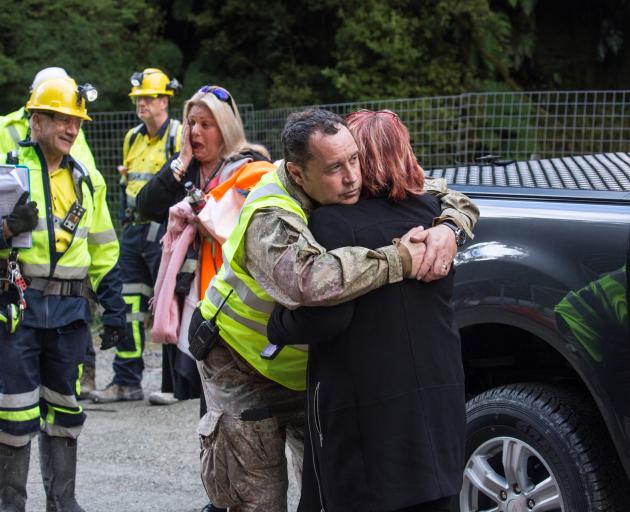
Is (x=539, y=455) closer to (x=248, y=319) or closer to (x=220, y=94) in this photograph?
(x=248, y=319)

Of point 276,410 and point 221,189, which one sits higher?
point 221,189

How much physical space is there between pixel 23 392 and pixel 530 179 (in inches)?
94.4

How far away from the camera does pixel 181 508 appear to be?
5.22m

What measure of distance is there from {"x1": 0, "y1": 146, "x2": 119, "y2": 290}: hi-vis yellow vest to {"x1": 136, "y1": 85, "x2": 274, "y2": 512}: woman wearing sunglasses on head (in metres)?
0.27

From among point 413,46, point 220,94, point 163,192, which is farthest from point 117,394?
point 413,46

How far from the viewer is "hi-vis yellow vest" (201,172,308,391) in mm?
3326

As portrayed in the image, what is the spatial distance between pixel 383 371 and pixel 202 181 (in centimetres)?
223

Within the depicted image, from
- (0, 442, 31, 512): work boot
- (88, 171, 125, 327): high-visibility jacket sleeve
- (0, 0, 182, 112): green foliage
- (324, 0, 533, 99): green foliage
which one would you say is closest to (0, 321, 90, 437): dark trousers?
(0, 442, 31, 512): work boot

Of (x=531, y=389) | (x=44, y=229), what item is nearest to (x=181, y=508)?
(x=44, y=229)

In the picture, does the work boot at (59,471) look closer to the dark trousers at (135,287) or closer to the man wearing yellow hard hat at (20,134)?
the man wearing yellow hard hat at (20,134)

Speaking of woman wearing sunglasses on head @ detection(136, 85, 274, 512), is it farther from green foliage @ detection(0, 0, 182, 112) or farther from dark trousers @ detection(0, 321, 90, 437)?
green foliage @ detection(0, 0, 182, 112)

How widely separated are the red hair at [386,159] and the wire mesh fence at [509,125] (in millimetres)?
5333

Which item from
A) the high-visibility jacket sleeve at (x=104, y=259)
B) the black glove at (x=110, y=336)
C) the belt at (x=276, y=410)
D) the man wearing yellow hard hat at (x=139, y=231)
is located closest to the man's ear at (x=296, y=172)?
the belt at (x=276, y=410)

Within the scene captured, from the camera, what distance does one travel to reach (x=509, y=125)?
891 cm
